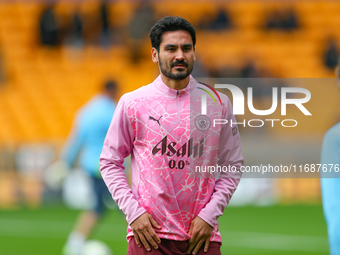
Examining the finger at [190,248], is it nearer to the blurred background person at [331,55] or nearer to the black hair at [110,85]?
the black hair at [110,85]

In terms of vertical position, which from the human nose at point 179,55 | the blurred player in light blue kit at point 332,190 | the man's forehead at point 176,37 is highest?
the man's forehead at point 176,37

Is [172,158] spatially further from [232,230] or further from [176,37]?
[232,230]

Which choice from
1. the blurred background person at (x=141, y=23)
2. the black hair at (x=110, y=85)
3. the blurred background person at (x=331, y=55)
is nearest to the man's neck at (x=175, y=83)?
the black hair at (x=110, y=85)

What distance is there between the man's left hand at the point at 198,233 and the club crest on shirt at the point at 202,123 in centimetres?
49

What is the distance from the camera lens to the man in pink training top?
322 centimetres

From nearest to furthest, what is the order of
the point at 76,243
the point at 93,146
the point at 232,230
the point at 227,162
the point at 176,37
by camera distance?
1. the point at 176,37
2. the point at 227,162
3. the point at 76,243
4. the point at 93,146
5. the point at 232,230

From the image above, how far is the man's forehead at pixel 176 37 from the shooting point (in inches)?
129

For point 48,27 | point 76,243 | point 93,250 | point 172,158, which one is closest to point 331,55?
point 48,27

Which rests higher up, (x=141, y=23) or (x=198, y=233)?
(x=141, y=23)

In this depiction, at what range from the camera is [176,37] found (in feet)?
10.8

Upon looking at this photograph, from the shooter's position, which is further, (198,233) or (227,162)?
(227,162)

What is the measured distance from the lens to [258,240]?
9422mm

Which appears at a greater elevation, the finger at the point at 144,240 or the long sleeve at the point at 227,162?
the long sleeve at the point at 227,162

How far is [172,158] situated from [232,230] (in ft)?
24.6
